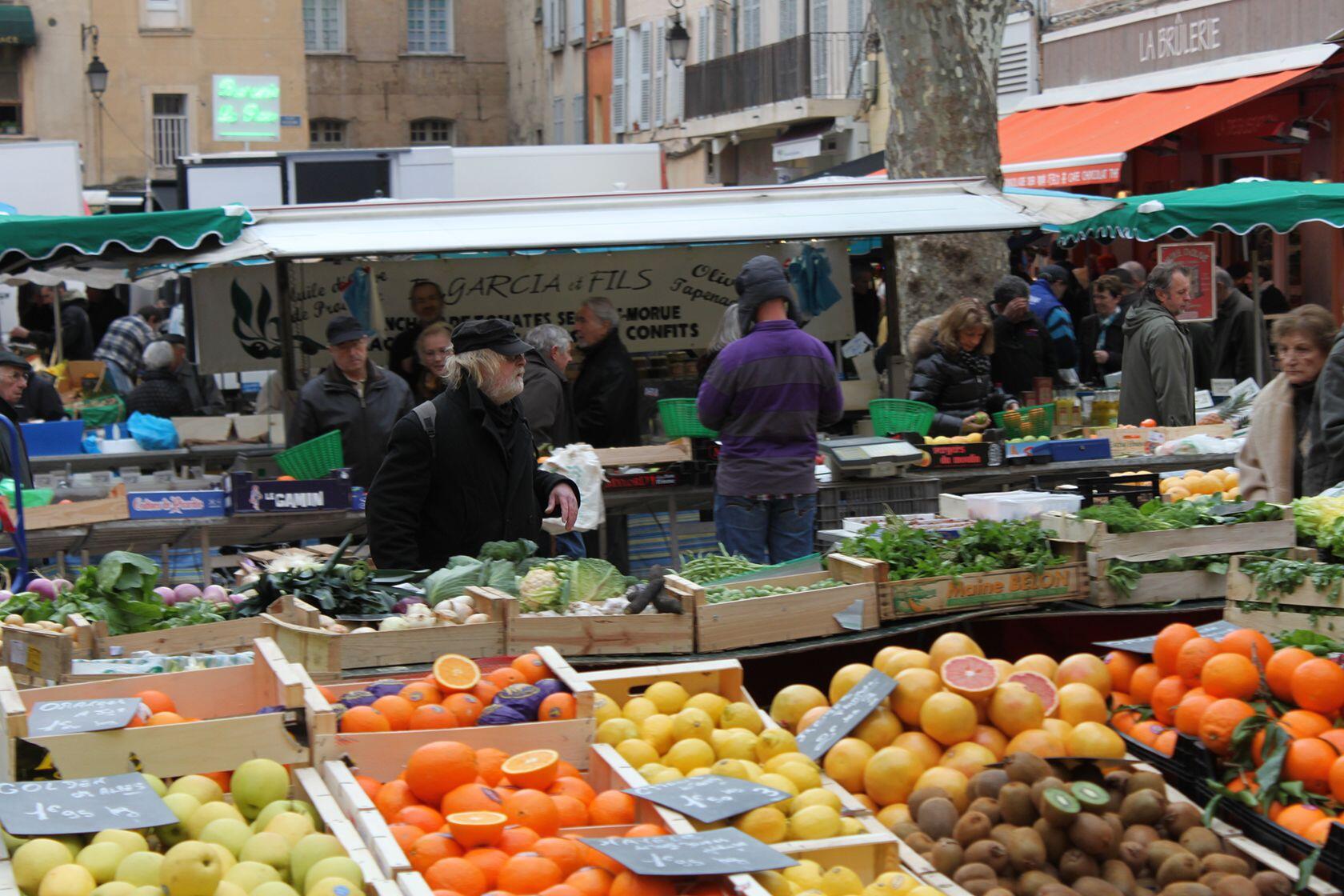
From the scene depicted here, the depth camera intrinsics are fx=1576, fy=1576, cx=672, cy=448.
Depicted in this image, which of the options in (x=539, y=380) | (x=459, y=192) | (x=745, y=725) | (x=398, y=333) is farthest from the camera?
(x=459, y=192)

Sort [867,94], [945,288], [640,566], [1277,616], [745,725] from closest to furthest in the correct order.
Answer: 1. [745,725]
2. [1277,616]
3. [640,566]
4. [945,288]
5. [867,94]

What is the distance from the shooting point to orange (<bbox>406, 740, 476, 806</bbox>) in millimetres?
3424

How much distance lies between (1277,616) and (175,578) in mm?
5919

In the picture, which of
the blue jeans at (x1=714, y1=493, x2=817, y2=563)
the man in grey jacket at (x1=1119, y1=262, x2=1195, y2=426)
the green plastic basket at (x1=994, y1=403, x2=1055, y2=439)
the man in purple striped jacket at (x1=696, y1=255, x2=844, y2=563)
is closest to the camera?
the man in purple striped jacket at (x1=696, y1=255, x2=844, y2=563)

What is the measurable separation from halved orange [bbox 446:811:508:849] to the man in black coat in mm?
6140

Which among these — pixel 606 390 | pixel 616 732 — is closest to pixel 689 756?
pixel 616 732

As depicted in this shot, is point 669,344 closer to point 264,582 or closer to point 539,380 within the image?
point 539,380

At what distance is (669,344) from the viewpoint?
11812mm

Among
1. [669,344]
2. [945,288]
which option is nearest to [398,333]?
[669,344]

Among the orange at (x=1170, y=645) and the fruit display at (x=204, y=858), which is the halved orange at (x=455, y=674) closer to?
the fruit display at (x=204, y=858)

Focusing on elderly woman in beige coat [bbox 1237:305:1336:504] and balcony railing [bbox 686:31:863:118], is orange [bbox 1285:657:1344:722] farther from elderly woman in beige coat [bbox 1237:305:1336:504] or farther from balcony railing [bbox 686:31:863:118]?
balcony railing [bbox 686:31:863:118]

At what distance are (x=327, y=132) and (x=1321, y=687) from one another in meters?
42.7

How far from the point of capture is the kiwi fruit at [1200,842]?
3318mm

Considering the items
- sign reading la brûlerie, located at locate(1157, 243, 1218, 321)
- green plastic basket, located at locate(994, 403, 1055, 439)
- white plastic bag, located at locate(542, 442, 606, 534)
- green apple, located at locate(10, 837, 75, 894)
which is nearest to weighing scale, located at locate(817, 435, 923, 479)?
white plastic bag, located at locate(542, 442, 606, 534)
